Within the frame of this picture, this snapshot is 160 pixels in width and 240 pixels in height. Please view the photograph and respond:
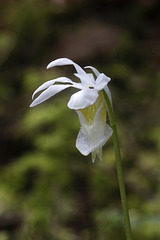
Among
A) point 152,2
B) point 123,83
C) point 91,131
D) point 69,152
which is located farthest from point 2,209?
point 152,2

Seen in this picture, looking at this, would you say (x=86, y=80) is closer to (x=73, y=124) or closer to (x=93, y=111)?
(x=93, y=111)

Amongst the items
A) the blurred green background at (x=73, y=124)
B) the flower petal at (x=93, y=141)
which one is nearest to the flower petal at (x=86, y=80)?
the flower petal at (x=93, y=141)

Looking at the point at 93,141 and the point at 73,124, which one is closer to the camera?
the point at 93,141

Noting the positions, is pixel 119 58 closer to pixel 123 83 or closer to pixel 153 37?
pixel 123 83

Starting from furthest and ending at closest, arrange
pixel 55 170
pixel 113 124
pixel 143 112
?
pixel 143 112
pixel 55 170
pixel 113 124

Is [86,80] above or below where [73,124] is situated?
above

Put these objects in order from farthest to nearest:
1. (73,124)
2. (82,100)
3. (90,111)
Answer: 1. (73,124)
2. (90,111)
3. (82,100)

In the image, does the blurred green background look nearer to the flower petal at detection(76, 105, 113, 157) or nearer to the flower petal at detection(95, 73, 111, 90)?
the flower petal at detection(76, 105, 113, 157)

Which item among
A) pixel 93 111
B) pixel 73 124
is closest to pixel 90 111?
pixel 93 111
